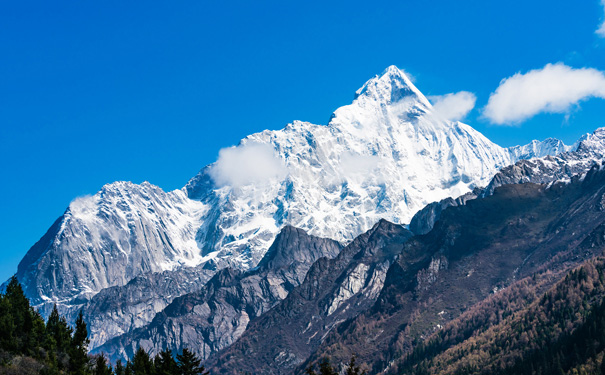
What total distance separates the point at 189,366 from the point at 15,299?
42.7 m

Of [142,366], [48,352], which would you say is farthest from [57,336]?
[142,366]

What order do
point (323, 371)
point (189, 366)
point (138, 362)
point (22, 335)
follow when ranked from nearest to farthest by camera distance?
1. point (323, 371)
2. point (189, 366)
3. point (22, 335)
4. point (138, 362)

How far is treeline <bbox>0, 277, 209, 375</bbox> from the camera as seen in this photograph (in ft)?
388

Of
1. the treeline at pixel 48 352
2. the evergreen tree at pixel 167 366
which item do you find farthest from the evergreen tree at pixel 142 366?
the evergreen tree at pixel 167 366

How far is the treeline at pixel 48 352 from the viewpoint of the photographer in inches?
4653

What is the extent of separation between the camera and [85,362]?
133m

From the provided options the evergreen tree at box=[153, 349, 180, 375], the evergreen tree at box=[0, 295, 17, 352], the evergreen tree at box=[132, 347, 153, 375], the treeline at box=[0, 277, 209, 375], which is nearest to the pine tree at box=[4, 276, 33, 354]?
the treeline at box=[0, 277, 209, 375]

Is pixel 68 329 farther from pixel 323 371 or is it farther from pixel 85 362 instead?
pixel 323 371

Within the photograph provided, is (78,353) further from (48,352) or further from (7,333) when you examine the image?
Result: (7,333)

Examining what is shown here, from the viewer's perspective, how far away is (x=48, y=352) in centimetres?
12812

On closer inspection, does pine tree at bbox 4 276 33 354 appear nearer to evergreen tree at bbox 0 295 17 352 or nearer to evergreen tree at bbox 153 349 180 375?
evergreen tree at bbox 0 295 17 352

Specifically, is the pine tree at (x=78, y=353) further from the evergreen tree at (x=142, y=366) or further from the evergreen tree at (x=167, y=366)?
the evergreen tree at (x=167, y=366)

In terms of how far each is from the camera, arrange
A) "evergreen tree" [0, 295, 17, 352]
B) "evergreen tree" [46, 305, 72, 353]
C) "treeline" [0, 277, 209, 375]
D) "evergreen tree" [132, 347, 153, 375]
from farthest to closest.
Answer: "evergreen tree" [132, 347, 153, 375]
"evergreen tree" [46, 305, 72, 353]
"evergreen tree" [0, 295, 17, 352]
"treeline" [0, 277, 209, 375]

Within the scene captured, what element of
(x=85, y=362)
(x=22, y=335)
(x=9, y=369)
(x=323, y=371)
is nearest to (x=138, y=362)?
(x=85, y=362)
